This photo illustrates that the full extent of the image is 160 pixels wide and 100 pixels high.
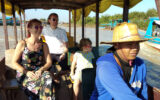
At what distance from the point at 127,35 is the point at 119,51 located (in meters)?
0.16

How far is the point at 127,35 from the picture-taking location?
127 centimetres

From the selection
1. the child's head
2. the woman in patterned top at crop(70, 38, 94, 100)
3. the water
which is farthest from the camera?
the water

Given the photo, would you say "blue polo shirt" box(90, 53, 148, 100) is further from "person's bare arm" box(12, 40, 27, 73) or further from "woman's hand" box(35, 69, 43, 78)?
"person's bare arm" box(12, 40, 27, 73)

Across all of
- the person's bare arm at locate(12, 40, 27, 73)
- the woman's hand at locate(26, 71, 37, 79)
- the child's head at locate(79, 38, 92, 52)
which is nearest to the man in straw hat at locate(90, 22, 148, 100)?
the woman's hand at locate(26, 71, 37, 79)

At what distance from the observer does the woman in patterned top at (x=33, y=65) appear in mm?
2090

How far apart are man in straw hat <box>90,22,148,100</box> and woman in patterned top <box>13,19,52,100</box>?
92 centimetres

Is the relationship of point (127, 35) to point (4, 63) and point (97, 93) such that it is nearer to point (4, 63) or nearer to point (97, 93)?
point (97, 93)

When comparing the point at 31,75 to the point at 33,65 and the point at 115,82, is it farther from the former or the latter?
the point at 115,82

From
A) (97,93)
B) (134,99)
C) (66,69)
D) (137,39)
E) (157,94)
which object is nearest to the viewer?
(134,99)

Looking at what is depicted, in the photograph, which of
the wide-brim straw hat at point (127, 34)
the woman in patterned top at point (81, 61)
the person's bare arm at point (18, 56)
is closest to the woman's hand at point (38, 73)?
the person's bare arm at point (18, 56)

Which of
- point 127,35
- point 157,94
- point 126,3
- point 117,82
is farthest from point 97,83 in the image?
point 126,3

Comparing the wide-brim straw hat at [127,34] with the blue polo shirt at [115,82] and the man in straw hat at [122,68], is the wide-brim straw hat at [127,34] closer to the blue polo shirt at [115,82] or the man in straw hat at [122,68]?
the man in straw hat at [122,68]

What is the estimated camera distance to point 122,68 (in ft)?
4.36

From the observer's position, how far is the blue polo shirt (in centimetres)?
106
